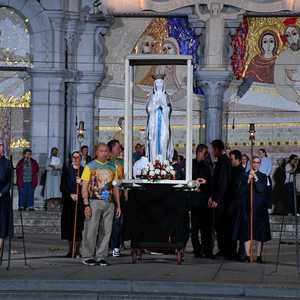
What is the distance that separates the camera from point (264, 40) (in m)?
31.9

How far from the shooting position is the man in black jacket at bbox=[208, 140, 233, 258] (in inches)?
781

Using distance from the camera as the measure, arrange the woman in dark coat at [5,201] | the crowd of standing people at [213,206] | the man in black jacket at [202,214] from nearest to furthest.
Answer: the woman in dark coat at [5,201] < the crowd of standing people at [213,206] < the man in black jacket at [202,214]

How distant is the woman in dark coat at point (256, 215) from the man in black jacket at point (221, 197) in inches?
14.1

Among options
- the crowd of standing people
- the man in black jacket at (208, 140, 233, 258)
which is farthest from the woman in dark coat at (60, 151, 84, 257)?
the man in black jacket at (208, 140, 233, 258)

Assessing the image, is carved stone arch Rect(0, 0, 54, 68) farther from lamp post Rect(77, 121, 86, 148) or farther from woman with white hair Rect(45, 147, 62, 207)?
woman with white hair Rect(45, 147, 62, 207)

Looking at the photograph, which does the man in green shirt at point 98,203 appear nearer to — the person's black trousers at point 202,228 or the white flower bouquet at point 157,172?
the white flower bouquet at point 157,172

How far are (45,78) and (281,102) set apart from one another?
235 inches

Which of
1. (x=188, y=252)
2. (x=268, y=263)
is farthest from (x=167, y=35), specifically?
(x=268, y=263)

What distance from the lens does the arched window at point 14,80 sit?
3161 cm

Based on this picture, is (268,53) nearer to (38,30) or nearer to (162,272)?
(38,30)

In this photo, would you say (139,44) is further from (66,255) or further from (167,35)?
(66,255)

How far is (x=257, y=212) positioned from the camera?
64.6ft

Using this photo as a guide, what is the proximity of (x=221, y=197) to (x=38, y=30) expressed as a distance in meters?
12.8

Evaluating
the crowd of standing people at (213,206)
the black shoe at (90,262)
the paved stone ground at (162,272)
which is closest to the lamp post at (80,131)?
the paved stone ground at (162,272)
